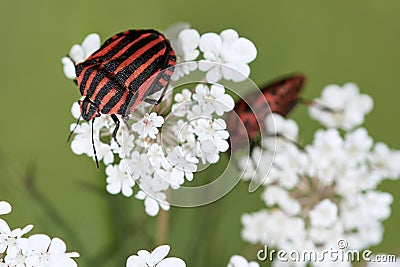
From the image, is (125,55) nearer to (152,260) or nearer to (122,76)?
(122,76)

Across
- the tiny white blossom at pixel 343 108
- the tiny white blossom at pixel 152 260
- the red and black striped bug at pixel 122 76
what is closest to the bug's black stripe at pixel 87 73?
the red and black striped bug at pixel 122 76

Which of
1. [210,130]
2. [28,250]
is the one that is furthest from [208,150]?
[28,250]

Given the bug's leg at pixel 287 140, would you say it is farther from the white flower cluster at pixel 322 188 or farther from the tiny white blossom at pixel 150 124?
the tiny white blossom at pixel 150 124

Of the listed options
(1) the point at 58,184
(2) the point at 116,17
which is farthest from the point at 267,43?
(1) the point at 58,184

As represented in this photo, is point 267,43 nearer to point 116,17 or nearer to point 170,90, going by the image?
point 116,17

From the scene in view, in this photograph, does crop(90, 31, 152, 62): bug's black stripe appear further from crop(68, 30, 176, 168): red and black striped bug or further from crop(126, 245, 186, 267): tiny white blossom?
crop(126, 245, 186, 267): tiny white blossom
